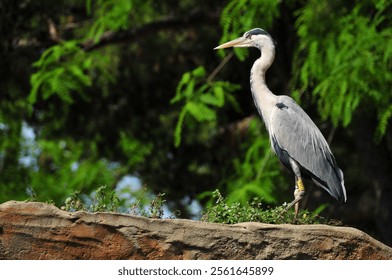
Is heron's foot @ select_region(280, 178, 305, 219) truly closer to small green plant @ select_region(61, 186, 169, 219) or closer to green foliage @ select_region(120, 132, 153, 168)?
small green plant @ select_region(61, 186, 169, 219)

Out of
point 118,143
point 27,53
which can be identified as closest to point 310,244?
point 27,53

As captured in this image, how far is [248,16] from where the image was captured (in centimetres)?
1403

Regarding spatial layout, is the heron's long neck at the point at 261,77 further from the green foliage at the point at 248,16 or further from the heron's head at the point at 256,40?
the green foliage at the point at 248,16

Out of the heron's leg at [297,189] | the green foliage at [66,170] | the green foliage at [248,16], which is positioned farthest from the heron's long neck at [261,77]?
the green foliage at [66,170]

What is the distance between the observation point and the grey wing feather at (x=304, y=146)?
9.88 m

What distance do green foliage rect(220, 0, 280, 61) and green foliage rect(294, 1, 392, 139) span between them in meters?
0.64

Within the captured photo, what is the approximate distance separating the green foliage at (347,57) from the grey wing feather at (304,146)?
2.74m

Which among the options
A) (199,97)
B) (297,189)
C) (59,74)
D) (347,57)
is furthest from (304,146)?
(59,74)

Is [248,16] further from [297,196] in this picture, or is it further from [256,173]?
→ [297,196]

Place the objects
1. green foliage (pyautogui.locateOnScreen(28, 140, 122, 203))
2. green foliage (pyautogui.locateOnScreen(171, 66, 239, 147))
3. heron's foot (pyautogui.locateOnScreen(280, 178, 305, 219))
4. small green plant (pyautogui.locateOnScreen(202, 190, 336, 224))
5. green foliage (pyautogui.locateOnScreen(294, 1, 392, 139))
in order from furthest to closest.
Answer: green foliage (pyautogui.locateOnScreen(28, 140, 122, 203)) < green foliage (pyautogui.locateOnScreen(171, 66, 239, 147)) < green foliage (pyautogui.locateOnScreen(294, 1, 392, 139)) < heron's foot (pyautogui.locateOnScreen(280, 178, 305, 219)) < small green plant (pyautogui.locateOnScreen(202, 190, 336, 224))

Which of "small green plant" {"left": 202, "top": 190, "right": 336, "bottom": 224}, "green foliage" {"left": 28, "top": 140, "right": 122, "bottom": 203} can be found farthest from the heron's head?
"green foliage" {"left": 28, "top": 140, "right": 122, "bottom": 203}

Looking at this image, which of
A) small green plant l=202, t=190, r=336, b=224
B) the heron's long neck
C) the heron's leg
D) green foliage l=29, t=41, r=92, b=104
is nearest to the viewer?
small green plant l=202, t=190, r=336, b=224

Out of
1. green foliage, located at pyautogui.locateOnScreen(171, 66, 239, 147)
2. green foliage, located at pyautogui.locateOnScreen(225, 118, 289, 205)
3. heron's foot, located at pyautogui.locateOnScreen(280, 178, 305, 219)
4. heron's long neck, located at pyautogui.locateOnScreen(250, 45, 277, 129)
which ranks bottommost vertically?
green foliage, located at pyautogui.locateOnScreen(225, 118, 289, 205)

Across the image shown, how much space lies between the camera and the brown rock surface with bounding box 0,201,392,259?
328 inches
